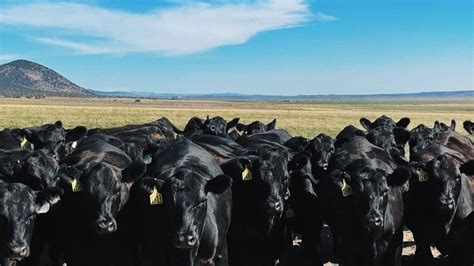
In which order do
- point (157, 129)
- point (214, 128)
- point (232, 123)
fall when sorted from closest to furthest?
point (214, 128)
point (157, 129)
point (232, 123)

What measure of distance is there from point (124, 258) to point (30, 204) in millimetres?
1640

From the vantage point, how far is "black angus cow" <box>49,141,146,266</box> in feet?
22.4

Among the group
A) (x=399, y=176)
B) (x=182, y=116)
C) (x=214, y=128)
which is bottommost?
(x=182, y=116)

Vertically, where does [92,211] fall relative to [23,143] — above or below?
below

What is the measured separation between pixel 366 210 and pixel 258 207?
5.24 ft

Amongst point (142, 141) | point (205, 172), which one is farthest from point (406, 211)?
point (142, 141)

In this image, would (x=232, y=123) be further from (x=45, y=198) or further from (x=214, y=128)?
(x=45, y=198)

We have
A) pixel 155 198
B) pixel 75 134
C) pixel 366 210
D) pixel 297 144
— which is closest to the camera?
pixel 155 198

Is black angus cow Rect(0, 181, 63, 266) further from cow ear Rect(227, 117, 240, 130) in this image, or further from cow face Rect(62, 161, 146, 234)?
cow ear Rect(227, 117, 240, 130)

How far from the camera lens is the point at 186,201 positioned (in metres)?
6.27

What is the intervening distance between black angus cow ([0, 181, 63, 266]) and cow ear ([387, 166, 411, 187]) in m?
4.02

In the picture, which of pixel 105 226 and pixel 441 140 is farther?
pixel 441 140

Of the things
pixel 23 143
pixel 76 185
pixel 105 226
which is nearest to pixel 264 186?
pixel 105 226

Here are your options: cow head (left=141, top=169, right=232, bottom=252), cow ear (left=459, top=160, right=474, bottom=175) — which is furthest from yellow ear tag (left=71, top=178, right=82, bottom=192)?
cow ear (left=459, top=160, right=474, bottom=175)
